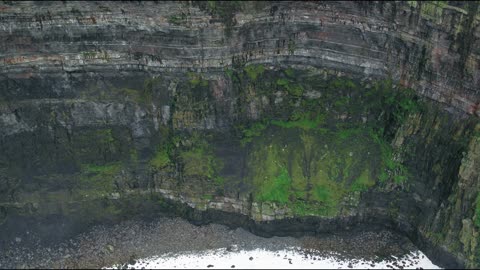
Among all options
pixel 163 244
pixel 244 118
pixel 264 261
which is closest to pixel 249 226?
pixel 264 261

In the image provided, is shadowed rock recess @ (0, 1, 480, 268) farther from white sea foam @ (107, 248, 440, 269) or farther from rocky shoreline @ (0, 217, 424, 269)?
white sea foam @ (107, 248, 440, 269)

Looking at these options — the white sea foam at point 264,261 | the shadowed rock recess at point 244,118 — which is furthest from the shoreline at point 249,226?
the white sea foam at point 264,261

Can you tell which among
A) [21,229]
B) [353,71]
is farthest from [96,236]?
[353,71]

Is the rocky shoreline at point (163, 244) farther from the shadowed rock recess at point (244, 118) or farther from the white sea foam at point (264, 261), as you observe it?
the shadowed rock recess at point (244, 118)

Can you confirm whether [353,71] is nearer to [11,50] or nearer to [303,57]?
[303,57]

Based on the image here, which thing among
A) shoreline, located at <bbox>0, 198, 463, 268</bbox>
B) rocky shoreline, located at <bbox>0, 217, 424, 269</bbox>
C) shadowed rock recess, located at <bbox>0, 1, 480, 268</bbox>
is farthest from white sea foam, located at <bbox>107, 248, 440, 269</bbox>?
shadowed rock recess, located at <bbox>0, 1, 480, 268</bbox>

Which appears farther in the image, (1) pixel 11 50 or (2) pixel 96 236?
(2) pixel 96 236
